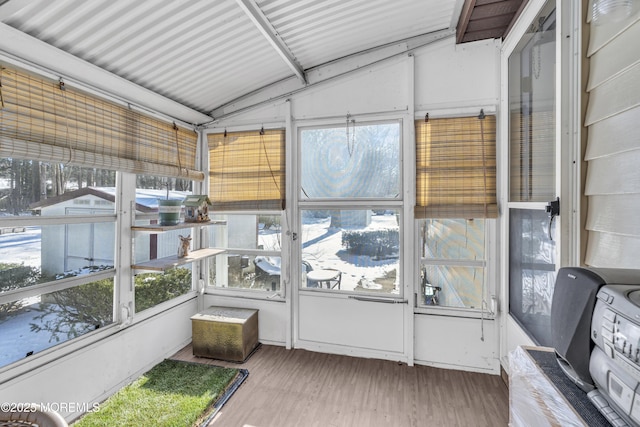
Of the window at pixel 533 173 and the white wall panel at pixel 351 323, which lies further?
the white wall panel at pixel 351 323

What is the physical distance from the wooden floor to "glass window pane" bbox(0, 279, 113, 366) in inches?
36.0

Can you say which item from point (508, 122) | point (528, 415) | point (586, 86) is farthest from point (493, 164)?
point (528, 415)

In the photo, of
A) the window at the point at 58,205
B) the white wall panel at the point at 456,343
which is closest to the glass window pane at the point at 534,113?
the white wall panel at the point at 456,343

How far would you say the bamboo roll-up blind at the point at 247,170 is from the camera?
298 cm

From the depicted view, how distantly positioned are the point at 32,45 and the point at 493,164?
3221 millimetres

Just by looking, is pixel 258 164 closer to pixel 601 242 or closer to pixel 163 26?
pixel 163 26

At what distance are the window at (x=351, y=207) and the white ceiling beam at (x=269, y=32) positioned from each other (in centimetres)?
61

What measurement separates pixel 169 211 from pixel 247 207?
2.45ft

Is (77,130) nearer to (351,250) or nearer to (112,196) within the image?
(112,196)

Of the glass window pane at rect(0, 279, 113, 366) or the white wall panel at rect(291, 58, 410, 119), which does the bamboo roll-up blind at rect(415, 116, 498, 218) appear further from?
the glass window pane at rect(0, 279, 113, 366)

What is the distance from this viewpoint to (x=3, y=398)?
162 cm

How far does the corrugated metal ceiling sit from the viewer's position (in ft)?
5.29

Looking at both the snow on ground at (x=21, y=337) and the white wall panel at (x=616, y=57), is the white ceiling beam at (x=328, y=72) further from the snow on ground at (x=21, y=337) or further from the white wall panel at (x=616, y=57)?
the snow on ground at (x=21, y=337)

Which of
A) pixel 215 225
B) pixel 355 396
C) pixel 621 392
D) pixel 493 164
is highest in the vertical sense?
pixel 493 164
